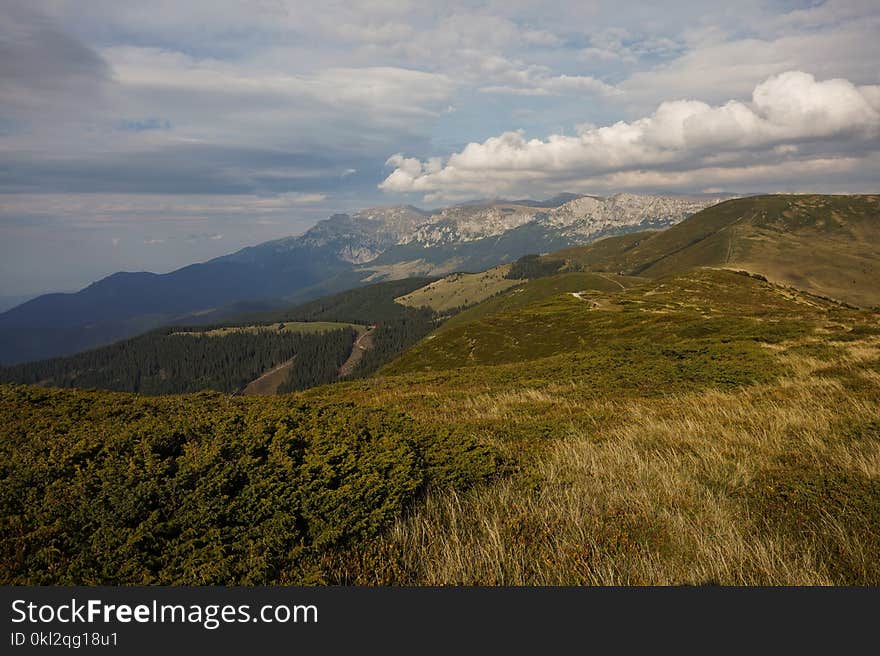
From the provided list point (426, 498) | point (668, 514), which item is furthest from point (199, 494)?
point (668, 514)

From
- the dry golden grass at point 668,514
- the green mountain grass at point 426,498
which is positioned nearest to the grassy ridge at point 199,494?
the green mountain grass at point 426,498

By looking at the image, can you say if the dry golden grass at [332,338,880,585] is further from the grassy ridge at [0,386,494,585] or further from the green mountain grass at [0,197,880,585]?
the grassy ridge at [0,386,494,585]

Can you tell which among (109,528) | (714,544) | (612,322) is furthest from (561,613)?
(612,322)

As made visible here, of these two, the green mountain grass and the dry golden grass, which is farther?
the dry golden grass

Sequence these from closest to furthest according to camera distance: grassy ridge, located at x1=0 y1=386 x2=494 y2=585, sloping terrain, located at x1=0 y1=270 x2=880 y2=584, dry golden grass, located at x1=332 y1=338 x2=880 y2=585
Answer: grassy ridge, located at x1=0 y1=386 x2=494 y2=585, sloping terrain, located at x1=0 y1=270 x2=880 y2=584, dry golden grass, located at x1=332 y1=338 x2=880 y2=585

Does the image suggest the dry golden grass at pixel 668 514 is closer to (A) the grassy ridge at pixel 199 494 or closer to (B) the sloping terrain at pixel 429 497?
(B) the sloping terrain at pixel 429 497

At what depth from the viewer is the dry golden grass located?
4.65m

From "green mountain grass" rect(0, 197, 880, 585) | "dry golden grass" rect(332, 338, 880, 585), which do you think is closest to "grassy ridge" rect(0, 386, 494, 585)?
"green mountain grass" rect(0, 197, 880, 585)

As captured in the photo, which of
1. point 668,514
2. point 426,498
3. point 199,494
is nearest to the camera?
point 199,494

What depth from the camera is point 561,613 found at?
3744 mm

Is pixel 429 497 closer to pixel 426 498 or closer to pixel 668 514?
pixel 426 498

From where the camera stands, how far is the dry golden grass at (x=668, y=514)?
465cm

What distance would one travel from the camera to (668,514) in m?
5.79

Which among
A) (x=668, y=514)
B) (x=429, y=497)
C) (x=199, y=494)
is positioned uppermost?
(x=199, y=494)
